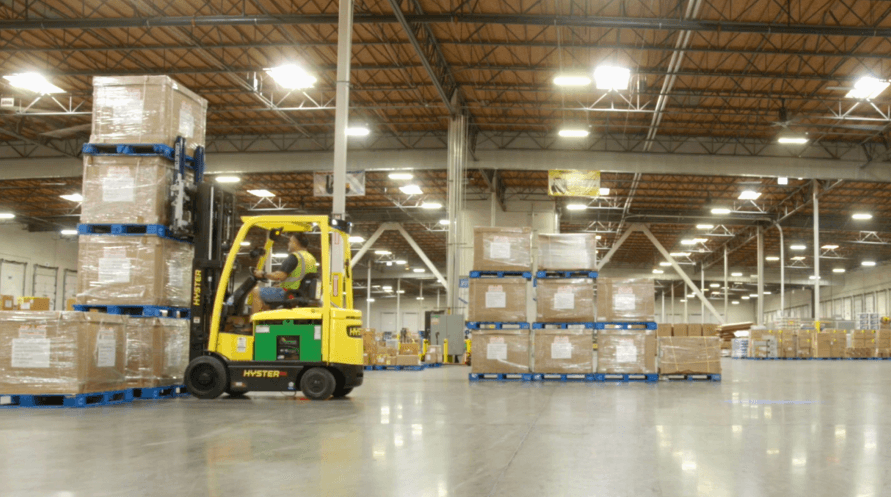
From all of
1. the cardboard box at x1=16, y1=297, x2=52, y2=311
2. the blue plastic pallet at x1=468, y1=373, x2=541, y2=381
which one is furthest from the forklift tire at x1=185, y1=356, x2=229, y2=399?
the cardboard box at x1=16, y1=297, x2=52, y2=311

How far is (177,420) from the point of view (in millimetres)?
4996

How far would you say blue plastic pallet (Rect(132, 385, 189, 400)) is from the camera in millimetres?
6699

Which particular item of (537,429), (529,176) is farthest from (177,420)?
(529,176)

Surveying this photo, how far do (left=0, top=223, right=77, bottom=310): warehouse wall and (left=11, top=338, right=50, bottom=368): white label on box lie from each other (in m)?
25.8

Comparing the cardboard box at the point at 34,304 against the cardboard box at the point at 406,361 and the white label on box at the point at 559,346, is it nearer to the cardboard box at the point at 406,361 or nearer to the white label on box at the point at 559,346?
the cardboard box at the point at 406,361

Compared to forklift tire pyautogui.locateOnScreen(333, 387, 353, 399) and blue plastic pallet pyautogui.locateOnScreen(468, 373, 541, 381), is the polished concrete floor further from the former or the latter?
blue plastic pallet pyautogui.locateOnScreen(468, 373, 541, 381)

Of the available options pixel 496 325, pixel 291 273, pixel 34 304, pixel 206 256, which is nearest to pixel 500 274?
pixel 496 325

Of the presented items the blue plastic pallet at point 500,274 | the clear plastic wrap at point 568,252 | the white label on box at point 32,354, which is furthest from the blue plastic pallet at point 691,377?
the white label on box at point 32,354

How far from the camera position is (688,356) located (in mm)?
10711

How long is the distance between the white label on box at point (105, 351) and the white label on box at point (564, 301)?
6171 mm

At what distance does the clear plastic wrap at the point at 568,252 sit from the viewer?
10.6 metres

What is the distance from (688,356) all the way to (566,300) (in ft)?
6.70

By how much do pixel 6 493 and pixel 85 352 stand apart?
3531 millimetres

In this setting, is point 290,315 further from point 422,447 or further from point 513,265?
point 513,265
